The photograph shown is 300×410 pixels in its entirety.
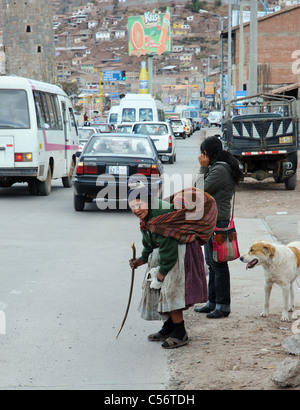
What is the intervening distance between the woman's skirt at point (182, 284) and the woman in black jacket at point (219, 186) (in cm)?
92

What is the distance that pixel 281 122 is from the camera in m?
19.4

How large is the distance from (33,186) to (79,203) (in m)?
3.71

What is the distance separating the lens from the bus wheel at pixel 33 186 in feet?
60.5

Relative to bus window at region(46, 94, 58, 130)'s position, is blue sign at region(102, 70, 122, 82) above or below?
above

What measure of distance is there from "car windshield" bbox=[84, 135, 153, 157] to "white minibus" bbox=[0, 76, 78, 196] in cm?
237

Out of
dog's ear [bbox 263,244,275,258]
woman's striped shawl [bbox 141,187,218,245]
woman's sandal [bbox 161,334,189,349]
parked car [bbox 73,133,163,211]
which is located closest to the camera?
woman's striped shawl [bbox 141,187,218,245]

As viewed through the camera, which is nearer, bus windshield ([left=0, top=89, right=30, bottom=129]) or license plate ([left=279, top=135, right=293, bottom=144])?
bus windshield ([left=0, top=89, right=30, bottom=129])

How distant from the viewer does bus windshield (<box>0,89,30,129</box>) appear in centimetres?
1761

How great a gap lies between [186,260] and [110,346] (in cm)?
98

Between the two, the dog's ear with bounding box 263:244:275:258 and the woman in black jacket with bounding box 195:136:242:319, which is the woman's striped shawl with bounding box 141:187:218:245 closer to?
the woman in black jacket with bounding box 195:136:242:319

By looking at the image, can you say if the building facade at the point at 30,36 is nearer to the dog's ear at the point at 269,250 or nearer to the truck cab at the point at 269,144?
the truck cab at the point at 269,144

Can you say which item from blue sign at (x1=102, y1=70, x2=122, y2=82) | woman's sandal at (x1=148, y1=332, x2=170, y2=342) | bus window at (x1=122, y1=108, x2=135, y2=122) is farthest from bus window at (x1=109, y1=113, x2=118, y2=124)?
blue sign at (x1=102, y1=70, x2=122, y2=82)

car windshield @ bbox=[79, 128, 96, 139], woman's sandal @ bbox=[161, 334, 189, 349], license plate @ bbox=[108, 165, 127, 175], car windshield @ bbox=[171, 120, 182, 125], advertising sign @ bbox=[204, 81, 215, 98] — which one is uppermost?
advertising sign @ bbox=[204, 81, 215, 98]
